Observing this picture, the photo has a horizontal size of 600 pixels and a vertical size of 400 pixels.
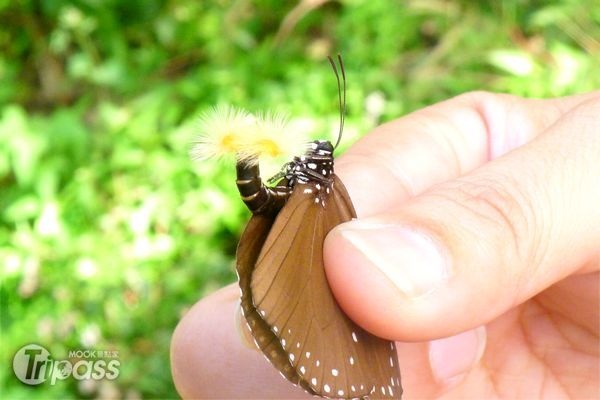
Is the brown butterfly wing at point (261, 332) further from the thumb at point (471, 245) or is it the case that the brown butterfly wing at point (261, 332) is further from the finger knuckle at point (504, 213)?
the finger knuckle at point (504, 213)

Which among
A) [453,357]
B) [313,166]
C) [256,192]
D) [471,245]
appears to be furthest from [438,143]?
[256,192]

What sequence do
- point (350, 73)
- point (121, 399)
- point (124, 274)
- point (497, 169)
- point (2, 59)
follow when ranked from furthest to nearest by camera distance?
point (2, 59) → point (350, 73) → point (124, 274) → point (121, 399) → point (497, 169)

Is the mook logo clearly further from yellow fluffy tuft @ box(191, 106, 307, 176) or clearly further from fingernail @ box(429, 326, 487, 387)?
yellow fluffy tuft @ box(191, 106, 307, 176)

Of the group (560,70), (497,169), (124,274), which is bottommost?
(497,169)

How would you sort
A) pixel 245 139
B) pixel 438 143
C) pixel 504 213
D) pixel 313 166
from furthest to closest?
pixel 438 143 → pixel 504 213 → pixel 313 166 → pixel 245 139

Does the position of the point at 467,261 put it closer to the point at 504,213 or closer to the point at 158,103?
the point at 504,213

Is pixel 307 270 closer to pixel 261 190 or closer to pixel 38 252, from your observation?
pixel 261 190

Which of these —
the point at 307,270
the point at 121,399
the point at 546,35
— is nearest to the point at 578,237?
the point at 307,270

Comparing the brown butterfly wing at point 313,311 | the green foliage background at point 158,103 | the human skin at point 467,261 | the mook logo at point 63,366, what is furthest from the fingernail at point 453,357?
the green foliage background at point 158,103
